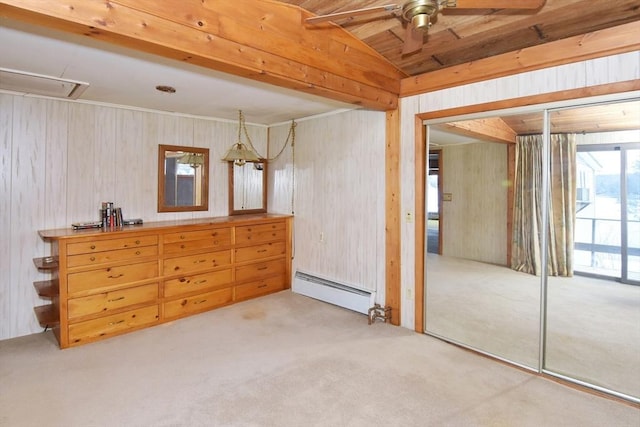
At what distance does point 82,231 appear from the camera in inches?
127

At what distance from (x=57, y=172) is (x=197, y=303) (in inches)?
75.1

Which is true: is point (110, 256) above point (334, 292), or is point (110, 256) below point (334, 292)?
above

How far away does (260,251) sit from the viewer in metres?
4.48

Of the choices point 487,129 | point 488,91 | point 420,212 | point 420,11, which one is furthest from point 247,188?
point 420,11

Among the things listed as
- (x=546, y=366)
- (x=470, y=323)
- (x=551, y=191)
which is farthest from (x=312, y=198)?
(x=546, y=366)

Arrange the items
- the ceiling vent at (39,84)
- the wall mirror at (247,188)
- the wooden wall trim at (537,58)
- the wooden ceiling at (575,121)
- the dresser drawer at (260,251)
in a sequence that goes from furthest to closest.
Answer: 1. the wall mirror at (247,188)
2. the dresser drawer at (260,251)
3. the ceiling vent at (39,84)
4. the wooden ceiling at (575,121)
5. the wooden wall trim at (537,58)

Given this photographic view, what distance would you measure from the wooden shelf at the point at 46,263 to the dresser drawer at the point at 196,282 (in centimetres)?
96

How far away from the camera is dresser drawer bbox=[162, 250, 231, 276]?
3.66m

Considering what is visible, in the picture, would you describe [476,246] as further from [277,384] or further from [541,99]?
[277,384]

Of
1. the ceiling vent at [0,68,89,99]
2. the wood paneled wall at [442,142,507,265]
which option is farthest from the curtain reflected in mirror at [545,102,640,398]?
the ceiling vent at [0,68,89,99]

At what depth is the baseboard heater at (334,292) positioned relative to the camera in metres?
3.84

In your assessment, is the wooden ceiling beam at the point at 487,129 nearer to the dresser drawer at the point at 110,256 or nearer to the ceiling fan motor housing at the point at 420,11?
the ceiling fan motor housing at the point at 420,11

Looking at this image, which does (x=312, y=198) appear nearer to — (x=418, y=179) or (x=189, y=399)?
(x=418, y=179)

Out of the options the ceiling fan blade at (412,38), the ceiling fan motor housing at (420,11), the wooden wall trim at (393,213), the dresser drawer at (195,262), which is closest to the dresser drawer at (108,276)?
the dresser drawer at (195,262)
